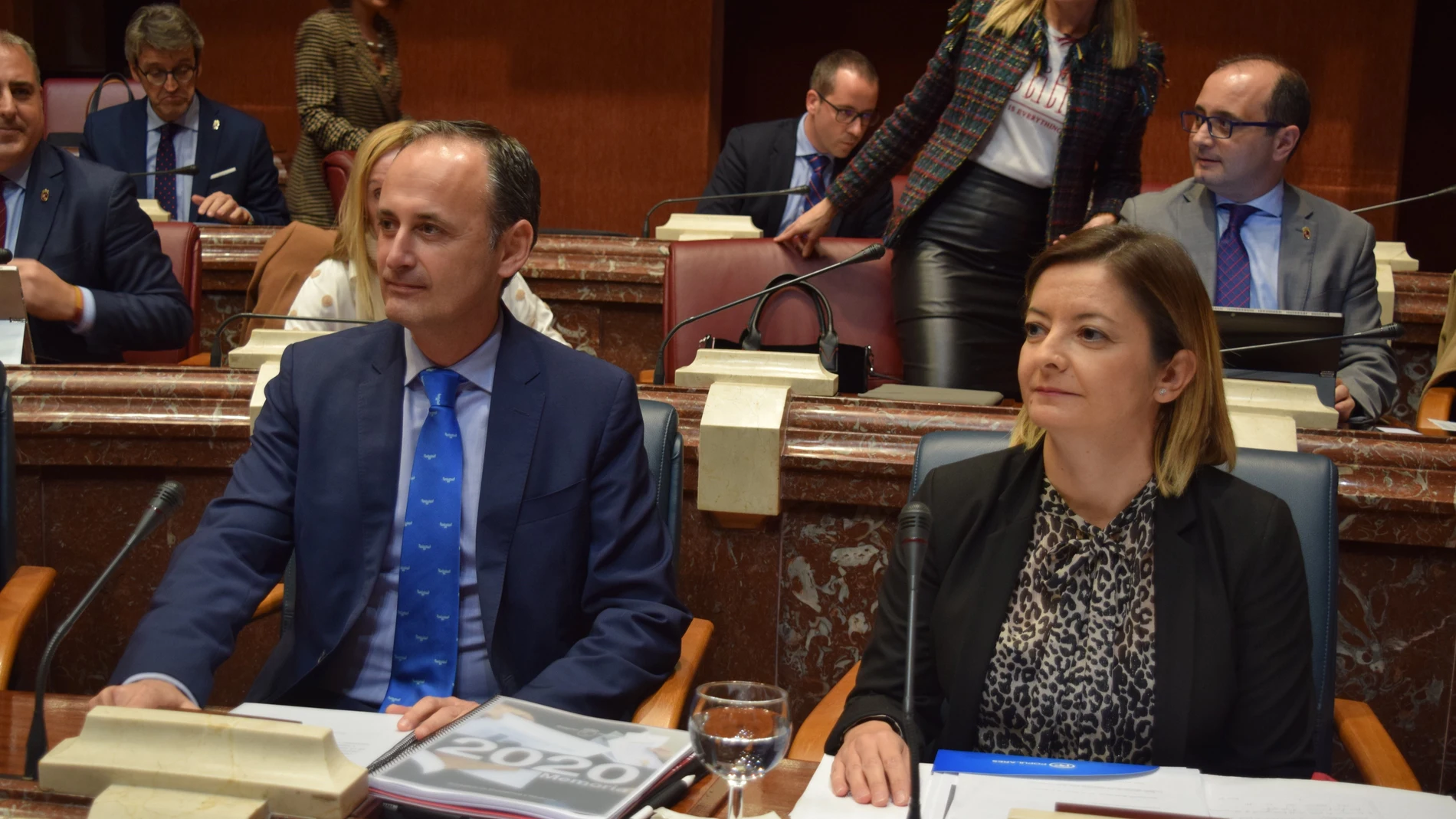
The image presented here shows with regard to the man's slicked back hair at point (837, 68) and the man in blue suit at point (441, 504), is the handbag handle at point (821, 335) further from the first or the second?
the man's slicked back hair at point (837, 68)

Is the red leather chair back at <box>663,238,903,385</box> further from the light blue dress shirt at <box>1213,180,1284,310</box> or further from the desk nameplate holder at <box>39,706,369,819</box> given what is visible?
the desk nameplate holder at <box>39,706,369,819</box>

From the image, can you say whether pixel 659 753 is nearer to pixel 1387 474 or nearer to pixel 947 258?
pixel 1387 474

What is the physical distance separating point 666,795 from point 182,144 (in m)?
4.06

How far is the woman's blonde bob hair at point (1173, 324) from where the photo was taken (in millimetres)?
1467

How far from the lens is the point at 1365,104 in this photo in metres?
5.90

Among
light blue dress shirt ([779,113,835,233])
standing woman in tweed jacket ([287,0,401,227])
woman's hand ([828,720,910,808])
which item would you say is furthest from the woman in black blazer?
standing woman in tweed jacket ([287,0,401,227])

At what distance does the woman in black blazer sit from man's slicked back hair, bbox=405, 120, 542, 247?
633 mm

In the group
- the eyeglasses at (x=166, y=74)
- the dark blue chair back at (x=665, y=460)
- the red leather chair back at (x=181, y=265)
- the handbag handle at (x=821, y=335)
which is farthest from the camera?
the eyeglasses at (x=166, y=74)

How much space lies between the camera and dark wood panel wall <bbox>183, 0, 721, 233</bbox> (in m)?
6.18

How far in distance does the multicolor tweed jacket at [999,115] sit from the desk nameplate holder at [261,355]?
1.28 metres

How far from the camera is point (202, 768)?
1019 mm

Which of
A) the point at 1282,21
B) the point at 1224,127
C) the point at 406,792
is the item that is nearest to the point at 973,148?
the point at 1224,127

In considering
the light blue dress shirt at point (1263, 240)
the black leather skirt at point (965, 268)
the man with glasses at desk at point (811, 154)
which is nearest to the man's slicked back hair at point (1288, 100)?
the light blue dress shirt at point (1263, 240)

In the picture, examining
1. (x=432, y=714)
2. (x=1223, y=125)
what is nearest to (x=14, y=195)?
(x=432, y=714)
